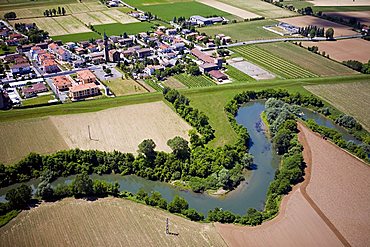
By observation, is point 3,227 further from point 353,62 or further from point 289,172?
point 353,62

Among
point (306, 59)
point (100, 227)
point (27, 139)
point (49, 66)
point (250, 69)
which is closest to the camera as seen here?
point (100, 227)

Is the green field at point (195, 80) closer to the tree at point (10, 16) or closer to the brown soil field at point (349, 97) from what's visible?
the brown soil field at point (349, 97)

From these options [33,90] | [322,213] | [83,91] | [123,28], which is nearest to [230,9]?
[123,28]

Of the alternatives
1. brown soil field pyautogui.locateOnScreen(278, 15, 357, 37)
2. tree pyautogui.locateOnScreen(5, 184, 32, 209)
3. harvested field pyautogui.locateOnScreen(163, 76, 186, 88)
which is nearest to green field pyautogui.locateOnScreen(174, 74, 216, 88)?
harvested field pyautogui.locateOnScreen(163, 76, 186, 88)

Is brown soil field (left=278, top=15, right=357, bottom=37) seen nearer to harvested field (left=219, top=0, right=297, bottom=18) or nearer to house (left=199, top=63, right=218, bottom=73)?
harvested field (left=219, top=0, right=297, bottom=18)

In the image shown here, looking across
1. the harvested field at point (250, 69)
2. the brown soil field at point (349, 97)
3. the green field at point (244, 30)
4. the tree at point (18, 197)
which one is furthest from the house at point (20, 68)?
the brown soil field at point (349, 97)

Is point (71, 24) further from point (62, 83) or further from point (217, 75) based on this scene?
point (217, 75)
